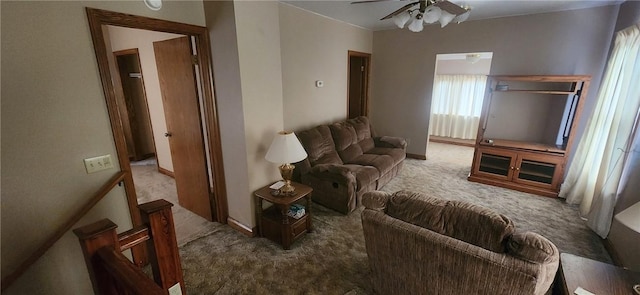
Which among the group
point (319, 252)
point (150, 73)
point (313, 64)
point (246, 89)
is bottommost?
point (319, 252)

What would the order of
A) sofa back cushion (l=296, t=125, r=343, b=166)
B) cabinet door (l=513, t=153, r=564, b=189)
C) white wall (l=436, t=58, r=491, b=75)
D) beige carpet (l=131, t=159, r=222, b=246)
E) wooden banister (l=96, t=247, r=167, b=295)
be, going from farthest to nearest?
white wall (l=436, t=58, r=491, b=75) → cabinet door (l=513, t=153, r=564, b=189) → sofa back cushion (l=296, t=125, r=343, b=166) → beige carpet (l=131, t=159, r=222, b=246) → wooden banister (l=96, t=247, r=167, b=295)

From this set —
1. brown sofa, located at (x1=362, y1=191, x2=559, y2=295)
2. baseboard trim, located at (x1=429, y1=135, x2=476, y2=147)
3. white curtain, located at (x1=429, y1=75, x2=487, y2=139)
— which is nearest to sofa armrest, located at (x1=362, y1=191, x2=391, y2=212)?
brown sofa, located at (x1=362, y1=191, x2=559, y2=295)

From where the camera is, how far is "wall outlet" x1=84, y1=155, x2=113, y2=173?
Answer: 6.11ft

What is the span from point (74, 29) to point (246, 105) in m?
1.23

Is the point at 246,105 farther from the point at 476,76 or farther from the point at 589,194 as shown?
the point at 476,76

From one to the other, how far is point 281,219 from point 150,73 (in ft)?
10.2

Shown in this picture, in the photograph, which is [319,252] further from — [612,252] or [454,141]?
[454,141]

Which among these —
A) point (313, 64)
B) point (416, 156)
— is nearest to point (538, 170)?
point (416, 156)

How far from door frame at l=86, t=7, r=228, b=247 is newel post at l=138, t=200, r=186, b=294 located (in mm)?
912

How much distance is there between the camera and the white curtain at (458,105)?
6168mm

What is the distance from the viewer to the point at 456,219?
4.90 ft

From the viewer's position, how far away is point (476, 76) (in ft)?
19.9

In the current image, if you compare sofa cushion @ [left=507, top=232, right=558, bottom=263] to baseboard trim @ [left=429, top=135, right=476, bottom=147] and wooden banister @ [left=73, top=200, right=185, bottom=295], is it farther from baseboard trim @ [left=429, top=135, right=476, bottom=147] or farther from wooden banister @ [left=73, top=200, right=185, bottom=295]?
baseboard trim @ [left=429, top=135, right=476, bottom=147]

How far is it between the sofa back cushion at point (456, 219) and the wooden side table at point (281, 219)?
1120 millimetres
